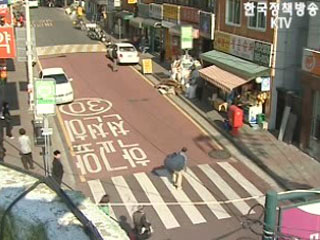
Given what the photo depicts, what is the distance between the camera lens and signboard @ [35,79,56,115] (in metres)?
16.2

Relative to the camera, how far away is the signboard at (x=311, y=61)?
19500 millimetres

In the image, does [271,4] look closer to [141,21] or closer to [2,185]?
[2,185]

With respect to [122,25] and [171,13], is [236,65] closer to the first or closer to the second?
[171,13]

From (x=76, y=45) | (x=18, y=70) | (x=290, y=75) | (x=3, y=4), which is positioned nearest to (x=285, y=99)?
(x=290, y=75)

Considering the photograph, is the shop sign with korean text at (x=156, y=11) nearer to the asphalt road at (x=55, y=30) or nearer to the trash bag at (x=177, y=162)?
the asphalt road at (x=55, y=30)

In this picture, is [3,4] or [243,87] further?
[3,4]

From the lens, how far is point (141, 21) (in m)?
44.4

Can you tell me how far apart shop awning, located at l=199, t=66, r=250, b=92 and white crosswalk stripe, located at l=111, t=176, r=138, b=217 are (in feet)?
25.8

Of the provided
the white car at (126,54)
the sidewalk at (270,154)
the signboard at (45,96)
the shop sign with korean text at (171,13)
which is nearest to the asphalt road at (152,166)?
the sidewalk at (270,154)

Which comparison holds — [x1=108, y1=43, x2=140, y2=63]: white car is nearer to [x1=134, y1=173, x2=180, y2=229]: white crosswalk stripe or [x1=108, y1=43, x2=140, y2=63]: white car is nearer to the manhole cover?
the manhole cover

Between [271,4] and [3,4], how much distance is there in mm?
13998

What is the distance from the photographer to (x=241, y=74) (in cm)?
2373

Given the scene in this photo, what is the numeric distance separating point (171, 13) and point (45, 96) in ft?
73.2

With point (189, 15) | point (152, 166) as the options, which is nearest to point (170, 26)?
point (189, 15)
